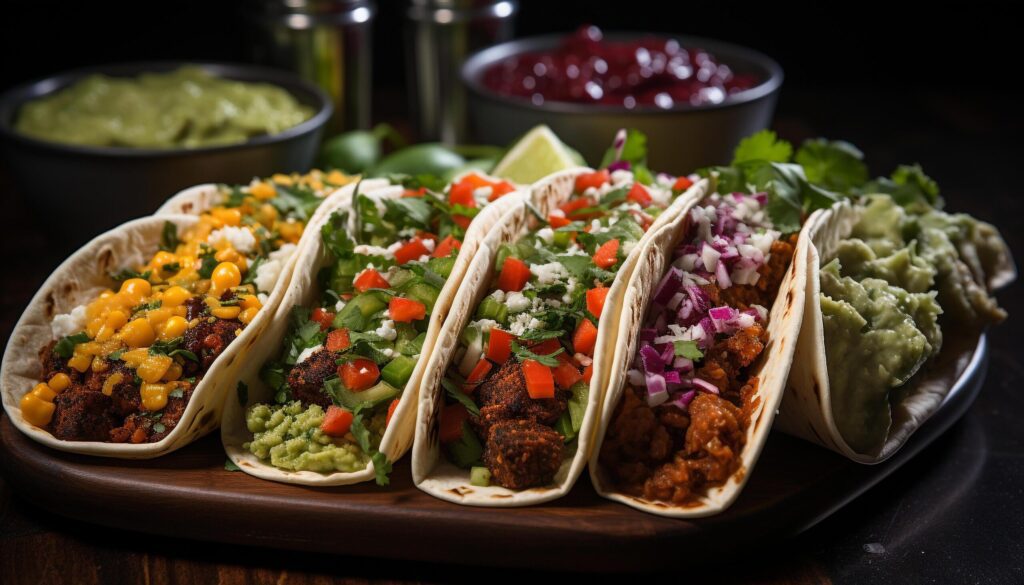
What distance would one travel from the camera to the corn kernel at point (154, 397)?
3166 mm

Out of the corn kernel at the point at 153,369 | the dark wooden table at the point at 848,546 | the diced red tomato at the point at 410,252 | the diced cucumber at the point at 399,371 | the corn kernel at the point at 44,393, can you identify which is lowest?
the dark wooden table at the point at 848,546

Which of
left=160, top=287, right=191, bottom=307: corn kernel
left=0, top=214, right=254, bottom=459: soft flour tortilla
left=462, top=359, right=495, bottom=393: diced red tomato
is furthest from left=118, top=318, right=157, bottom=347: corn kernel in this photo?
left=462, top=359, right=495, bottom=393: diced red tomato

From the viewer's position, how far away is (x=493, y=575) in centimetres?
297

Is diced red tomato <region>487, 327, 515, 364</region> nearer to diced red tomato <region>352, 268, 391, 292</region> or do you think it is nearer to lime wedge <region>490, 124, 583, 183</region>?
diced red tomato <region>352, 268, 391, 292</region>

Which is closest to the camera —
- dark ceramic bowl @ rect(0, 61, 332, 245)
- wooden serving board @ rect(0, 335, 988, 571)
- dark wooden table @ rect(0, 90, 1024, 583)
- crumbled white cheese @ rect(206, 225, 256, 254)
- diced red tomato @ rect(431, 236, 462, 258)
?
wooden serving board @ rect(0, 335, 988, 571)

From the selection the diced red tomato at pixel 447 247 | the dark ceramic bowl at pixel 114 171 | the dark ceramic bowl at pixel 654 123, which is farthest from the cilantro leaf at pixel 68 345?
the dark ceramic bowl at pixel 654 123

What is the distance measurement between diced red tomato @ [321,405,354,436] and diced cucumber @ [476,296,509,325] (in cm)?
56

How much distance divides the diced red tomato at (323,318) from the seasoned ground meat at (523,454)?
78 centimetres

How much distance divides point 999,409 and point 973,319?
1.35ft

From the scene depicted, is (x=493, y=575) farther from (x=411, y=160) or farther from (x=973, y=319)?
(x=411, y=160)

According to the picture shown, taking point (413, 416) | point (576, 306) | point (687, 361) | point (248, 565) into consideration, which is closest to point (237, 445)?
point (248, 565)

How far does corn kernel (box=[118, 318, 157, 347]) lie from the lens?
3.30 metres

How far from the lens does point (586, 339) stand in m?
3.16

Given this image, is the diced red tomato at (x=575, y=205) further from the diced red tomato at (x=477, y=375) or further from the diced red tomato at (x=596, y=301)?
the diced red tomato at (x=477, y=375)
